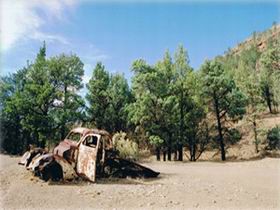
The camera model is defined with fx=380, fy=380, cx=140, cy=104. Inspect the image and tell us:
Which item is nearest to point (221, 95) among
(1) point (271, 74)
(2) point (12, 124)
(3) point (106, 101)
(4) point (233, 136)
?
(4) point (233, 136)

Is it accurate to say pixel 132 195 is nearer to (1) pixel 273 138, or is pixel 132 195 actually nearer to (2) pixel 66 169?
(2) pixel 66 169

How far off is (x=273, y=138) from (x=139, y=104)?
15.2 m

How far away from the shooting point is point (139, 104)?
38000mm

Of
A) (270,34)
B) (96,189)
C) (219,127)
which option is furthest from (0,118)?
(270,34)

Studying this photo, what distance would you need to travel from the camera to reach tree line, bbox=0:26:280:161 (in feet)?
125

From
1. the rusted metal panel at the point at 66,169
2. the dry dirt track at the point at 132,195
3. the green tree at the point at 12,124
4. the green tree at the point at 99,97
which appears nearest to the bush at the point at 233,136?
the green tree at the point at 99,97

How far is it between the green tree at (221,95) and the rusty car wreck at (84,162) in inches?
896

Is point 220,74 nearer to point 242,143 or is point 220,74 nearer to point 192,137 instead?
point 192,137

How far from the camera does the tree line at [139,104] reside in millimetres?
38188

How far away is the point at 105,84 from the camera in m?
44.3

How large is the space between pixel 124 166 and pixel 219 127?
24132mm

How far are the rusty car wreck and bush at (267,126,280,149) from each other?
26.2 m

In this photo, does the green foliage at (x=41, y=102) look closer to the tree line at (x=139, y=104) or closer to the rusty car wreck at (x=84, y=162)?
the tree line at (x=139, y=104)

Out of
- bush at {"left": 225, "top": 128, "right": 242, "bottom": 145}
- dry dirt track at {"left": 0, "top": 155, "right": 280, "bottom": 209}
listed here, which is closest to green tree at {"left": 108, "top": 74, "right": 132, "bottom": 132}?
bush at {"left": 225, "top": 128, "right": 242, "bottom": 145}
